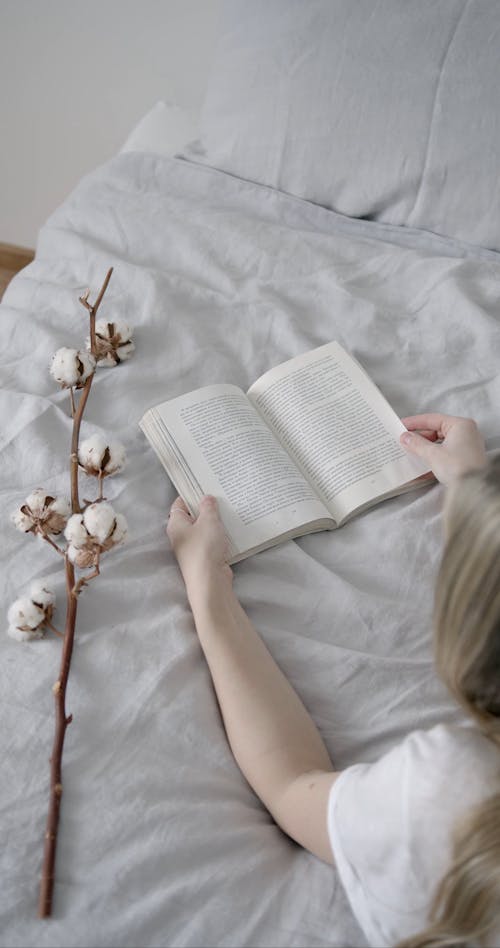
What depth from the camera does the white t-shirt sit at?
0.59m

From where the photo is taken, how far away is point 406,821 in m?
0.59

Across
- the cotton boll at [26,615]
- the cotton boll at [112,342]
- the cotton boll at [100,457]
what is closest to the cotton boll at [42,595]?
the cotton boll at [26,615]

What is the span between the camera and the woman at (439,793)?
58 cm

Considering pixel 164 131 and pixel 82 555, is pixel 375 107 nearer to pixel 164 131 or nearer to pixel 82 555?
pixel 164 131

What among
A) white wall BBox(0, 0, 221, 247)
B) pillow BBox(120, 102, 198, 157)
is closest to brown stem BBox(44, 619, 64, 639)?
pillow BBox(120, 102, 198, 157)

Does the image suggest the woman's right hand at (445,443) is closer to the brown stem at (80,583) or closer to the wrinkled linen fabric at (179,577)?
the wrinkled linen fabric at (179,577)

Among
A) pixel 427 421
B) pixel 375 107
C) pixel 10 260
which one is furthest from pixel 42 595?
pixel 10 260

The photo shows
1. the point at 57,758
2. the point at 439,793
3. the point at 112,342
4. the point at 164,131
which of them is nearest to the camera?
the point at 439,793

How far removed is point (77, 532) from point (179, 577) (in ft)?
0.50

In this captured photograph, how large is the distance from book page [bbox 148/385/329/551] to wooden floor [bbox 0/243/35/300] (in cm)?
120

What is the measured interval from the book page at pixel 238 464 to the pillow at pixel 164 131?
2.28ft

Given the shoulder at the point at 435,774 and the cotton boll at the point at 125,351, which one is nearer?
the shoulder at the point at 435,774

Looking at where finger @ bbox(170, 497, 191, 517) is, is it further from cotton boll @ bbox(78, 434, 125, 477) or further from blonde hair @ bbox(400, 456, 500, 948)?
blonde hair @ bbox(400, 456, 500, 948)

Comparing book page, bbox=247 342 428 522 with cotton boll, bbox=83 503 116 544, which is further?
book page, bbox=247 342 428 522
